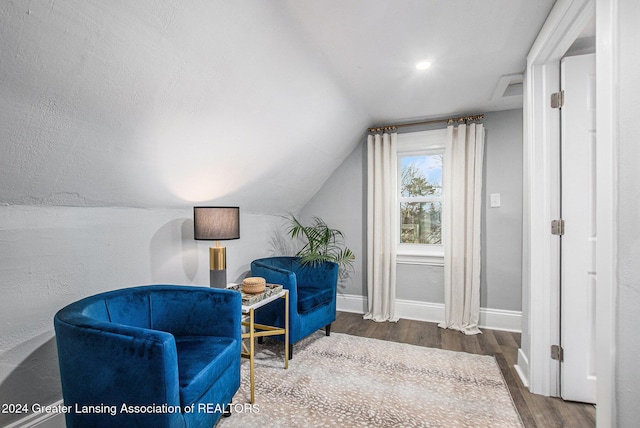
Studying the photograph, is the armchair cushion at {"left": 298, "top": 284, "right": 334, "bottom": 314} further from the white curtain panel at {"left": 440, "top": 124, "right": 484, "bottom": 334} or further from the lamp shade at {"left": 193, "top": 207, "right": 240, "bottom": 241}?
the white curtain panel at {"left": 440, "top": 124, "right": 484, "bottom": 334}

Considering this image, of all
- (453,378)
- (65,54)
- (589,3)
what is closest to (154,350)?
(65,54)

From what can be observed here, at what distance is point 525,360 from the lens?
7.09 feet

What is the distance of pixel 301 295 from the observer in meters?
2.68

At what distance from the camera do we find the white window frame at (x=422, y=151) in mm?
3389

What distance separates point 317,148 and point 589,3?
213cm

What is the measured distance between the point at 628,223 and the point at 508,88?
225cm

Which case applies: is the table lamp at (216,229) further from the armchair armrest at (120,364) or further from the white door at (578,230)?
the white door at (578,230)

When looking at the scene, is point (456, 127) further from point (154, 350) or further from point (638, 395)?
point (154, 350)

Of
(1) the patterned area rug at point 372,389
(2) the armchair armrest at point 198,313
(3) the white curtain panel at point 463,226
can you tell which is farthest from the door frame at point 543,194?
(2) the armchair armrest at point 198,313

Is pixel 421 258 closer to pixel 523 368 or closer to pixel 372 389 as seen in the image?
pixel 523 368

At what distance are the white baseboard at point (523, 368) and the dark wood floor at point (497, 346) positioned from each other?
0.03m

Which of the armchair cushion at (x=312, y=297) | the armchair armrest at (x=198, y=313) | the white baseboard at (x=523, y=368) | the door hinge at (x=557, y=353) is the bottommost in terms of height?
the white baseboard at (x=523, y=368)

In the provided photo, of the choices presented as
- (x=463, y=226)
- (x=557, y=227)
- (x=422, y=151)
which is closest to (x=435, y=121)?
(x=422, y=151)

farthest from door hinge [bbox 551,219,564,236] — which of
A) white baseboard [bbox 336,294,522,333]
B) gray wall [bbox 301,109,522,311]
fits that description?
white baseboard [bbox 336,294,522,333]
